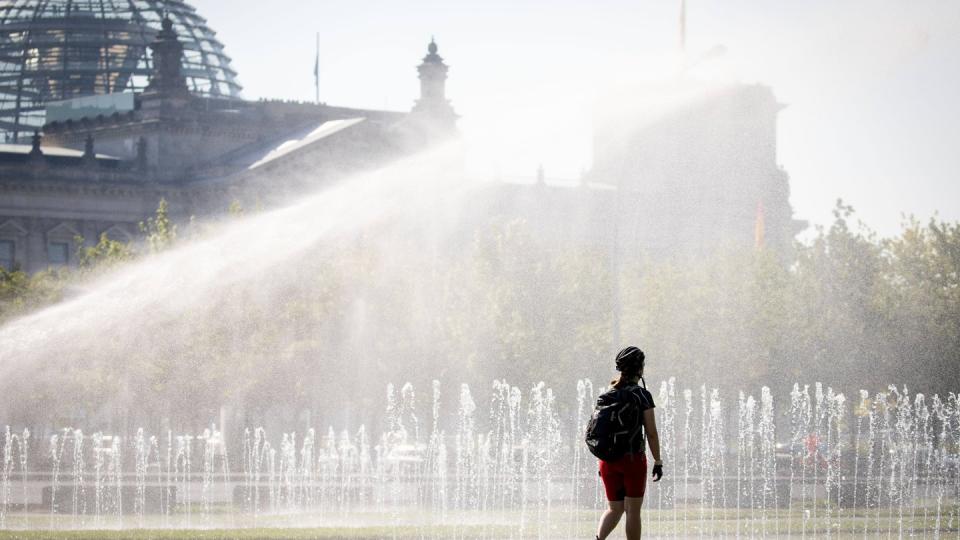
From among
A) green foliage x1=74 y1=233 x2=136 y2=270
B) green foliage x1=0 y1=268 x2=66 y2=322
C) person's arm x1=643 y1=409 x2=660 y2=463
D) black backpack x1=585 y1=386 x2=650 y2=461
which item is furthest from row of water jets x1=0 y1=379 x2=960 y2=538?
person's arm x1=643 y1=409 x2=660 y2=463

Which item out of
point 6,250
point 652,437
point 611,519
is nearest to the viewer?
point 652,437

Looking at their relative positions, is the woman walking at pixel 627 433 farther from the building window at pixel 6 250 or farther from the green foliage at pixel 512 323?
the building window at pixel 6 250

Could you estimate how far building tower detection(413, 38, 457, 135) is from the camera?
113938 millimetres

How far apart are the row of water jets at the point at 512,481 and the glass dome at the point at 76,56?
54.1 metres

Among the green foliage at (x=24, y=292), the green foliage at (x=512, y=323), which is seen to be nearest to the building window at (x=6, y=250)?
the green foliage at (x=512, y=323)

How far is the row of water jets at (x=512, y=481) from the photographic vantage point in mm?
32875

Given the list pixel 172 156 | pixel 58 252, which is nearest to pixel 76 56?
pixel 172 156

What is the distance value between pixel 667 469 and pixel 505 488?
6118 millimetres

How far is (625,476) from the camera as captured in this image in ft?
→ 60.7

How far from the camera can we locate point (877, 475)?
51.0m

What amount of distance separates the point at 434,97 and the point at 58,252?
83.1ft

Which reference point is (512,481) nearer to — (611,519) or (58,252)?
(611,519)

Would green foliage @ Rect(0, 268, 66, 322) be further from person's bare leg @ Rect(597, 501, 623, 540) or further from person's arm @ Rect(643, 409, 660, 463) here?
person's arm @ Rect(643, 409, 660, 463)

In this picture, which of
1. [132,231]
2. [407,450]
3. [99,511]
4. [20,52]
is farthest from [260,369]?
[20,52]
